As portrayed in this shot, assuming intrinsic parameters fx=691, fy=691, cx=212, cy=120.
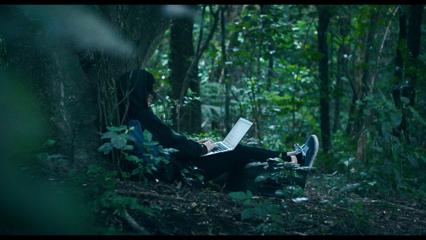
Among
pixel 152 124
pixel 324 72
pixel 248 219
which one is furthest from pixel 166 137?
pixel 324 72

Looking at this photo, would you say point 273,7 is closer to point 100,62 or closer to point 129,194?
point 100,62

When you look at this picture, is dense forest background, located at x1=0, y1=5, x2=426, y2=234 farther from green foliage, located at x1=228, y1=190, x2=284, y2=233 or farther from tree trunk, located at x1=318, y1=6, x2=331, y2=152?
tree trunk, located at x1=318, y1=6, x2=331, y2=152

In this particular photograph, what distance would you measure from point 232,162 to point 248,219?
5.41ft

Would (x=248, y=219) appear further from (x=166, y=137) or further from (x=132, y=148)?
(x=166, y=137)

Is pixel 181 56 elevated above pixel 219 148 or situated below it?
above

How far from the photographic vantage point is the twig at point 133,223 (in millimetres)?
5320

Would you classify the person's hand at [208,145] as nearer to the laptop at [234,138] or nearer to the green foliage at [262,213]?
the laptop at [234,138]

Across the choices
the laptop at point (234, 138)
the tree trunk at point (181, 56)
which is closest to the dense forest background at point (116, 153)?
the laptop at point (234, 138)

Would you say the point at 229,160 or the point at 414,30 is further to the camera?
the point at 414,30

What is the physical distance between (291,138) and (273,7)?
8.36ft

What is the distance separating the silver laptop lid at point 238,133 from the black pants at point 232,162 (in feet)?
0.31

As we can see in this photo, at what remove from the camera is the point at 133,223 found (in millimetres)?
5395

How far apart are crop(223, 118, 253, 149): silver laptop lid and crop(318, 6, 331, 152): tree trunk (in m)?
4.97

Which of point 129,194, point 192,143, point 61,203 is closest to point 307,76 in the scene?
point 192,143
